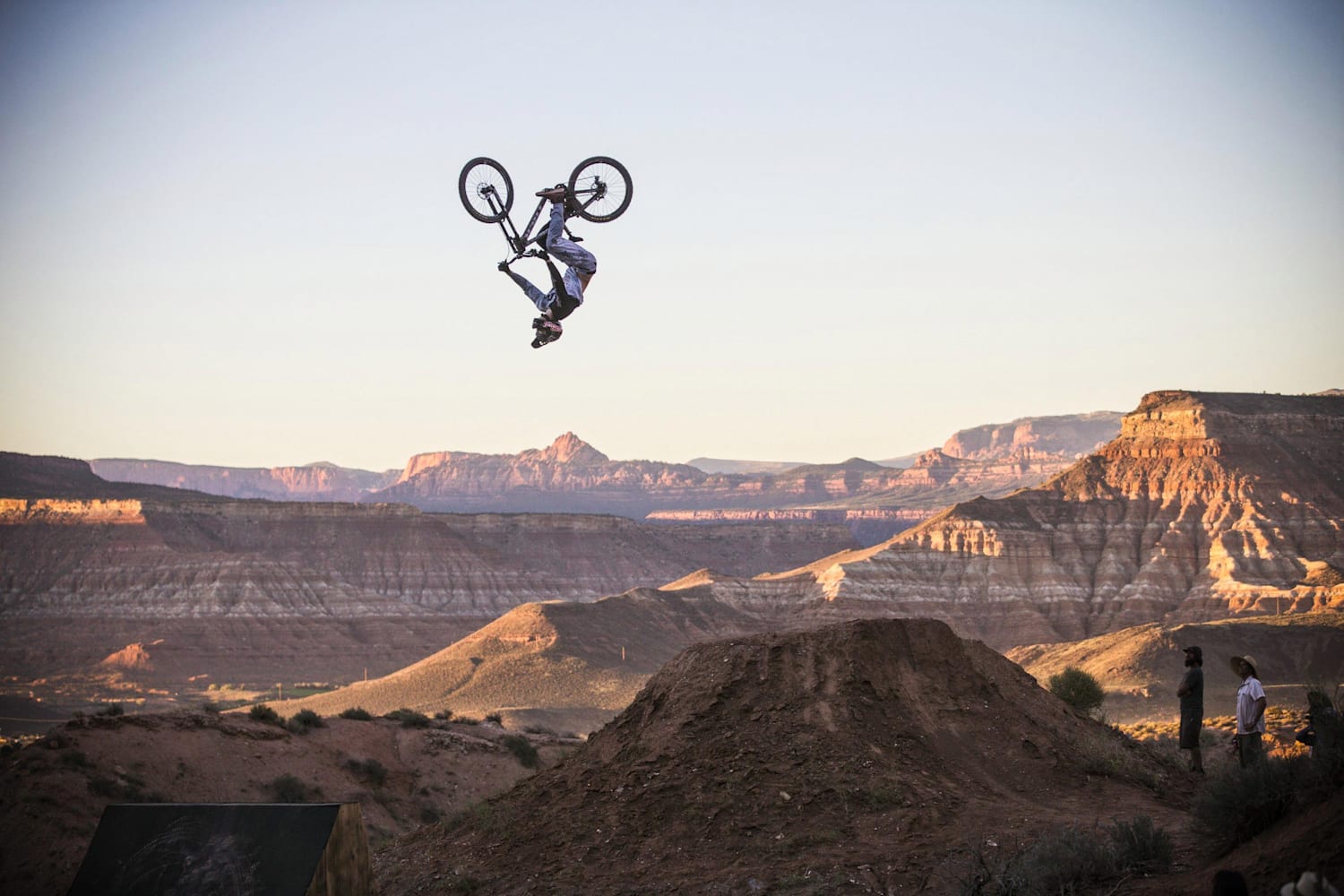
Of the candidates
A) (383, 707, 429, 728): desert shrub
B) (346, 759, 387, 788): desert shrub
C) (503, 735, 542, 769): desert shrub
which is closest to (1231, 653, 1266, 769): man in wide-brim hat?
(346, 759, 387, 788): desert shrub

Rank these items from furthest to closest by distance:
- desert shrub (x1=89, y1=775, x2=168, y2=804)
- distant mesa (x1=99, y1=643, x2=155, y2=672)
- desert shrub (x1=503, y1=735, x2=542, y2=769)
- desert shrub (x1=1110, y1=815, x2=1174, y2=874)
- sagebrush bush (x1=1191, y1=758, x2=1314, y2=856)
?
distant mesa (x1=99, y1=643, x2=155, y2=672) < desert shrub (x1=503, y1=735, x2=542, y2=769) < desert shrub (x1=89, y1=775, x2=168, y2=804) < desert shrub (x1=1110, y1=815, x2=1174, y2=874) < sagebrush bush (x1=1191, y1=758, x2=1314, y2=856)

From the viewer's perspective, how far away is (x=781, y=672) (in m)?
20.2

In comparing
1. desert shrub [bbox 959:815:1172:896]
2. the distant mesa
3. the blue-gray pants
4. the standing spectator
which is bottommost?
the distant mesa

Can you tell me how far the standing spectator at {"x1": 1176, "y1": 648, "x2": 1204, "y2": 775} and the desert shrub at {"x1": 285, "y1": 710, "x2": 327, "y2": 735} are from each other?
25091mm

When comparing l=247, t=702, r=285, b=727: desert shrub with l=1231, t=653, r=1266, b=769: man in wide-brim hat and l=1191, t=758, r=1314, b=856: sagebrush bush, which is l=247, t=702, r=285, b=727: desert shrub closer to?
l=1231, t=653, r=1266, b=769: man in wide-brim hat

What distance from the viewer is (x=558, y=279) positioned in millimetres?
19484

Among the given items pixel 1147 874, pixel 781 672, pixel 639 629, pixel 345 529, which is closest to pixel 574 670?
pixel 639 629

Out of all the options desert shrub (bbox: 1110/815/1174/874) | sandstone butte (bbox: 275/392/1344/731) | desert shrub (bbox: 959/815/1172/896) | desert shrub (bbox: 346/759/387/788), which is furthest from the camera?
sandstone butte (bbox: 275/392/1344/731)

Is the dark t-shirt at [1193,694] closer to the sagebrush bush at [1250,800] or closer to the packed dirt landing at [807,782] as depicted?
the packed dirt landing at [807,782]

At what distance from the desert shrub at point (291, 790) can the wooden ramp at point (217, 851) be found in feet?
59.8

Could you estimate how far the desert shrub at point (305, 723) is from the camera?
38.0 metres

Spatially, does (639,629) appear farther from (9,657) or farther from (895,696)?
(895,696)

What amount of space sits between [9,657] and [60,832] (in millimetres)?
95539

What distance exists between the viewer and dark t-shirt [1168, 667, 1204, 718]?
18.7m
